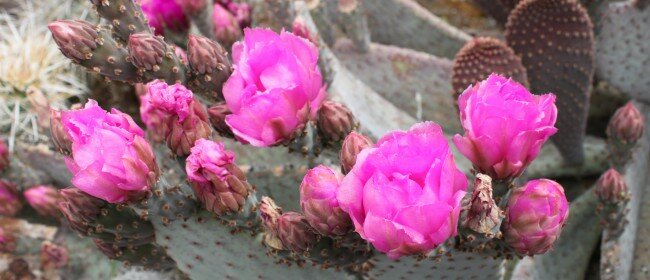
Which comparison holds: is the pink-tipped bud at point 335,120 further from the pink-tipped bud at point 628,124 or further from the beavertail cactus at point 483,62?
the pink-tipped bud at point 628,124

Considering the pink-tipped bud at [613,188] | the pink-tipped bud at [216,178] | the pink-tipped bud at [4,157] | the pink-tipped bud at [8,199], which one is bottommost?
the pink-tipped bud at [8,199]

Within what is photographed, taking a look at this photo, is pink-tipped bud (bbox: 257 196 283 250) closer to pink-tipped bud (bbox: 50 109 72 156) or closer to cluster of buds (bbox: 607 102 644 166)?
pink-tipped bud (bbox: 50 109 72 156)

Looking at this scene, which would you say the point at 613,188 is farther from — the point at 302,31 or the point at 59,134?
the point at 59,134

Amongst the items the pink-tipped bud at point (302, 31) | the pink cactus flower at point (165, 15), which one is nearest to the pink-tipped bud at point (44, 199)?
the pink cactus flower at point (165, 15)

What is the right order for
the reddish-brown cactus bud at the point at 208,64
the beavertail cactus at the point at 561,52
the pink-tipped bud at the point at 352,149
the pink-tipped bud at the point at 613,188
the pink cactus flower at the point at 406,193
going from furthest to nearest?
the beavertail cactus at the point at 561,52, the pink-tipped bud at the point at 613,188, the reddish-brown cactus bud at the point at 208,64, the pink-tipped bud at the point at 352,149, the pink cactus flower at the point at 406,193

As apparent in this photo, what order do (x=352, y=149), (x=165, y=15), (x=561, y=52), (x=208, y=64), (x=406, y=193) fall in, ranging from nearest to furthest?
(x=406, y=193), (x=352, y=149), (x=208, y=64), (x=561, y=52), (x=165, y=15)

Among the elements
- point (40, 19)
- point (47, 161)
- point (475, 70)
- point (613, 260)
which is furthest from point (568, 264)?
point (40, 19)

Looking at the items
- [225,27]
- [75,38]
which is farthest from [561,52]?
[75,38]
